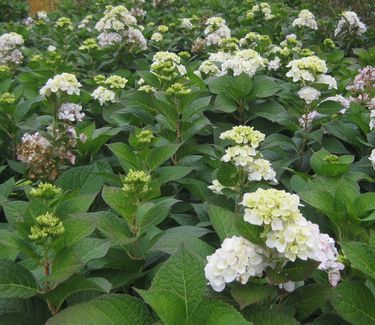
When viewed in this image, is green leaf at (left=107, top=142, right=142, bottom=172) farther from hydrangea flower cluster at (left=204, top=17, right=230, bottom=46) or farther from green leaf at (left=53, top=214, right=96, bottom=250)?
hydrangea flower cluster at (left=204, top=17, right=230, bottom=46)

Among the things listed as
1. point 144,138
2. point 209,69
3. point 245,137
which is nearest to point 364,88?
point 209,69

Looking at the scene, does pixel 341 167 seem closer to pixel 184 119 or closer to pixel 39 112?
pixel 184 119

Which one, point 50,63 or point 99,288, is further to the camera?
point 50,63

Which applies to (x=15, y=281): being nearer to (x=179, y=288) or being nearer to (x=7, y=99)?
(x=179, y=288)

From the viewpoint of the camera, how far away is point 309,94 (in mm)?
3100

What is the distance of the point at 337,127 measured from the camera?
312cm

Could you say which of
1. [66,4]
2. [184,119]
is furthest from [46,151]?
[66,4]

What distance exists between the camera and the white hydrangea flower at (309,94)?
3104 mm

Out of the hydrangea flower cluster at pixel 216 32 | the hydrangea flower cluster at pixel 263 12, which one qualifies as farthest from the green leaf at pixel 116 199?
the hydrangea flower cluster at pixel 263 12

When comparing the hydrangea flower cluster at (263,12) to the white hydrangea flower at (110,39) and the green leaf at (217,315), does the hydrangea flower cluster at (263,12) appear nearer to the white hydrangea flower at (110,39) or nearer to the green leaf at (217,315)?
the white hydrangea flower at (110,39)

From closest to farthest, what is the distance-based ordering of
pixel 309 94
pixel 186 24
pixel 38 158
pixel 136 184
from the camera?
1. pixel 136 184
2. pixel 38 158
3. pixel 309 94
4. pixel 186 24

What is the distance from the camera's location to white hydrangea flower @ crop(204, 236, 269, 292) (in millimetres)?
1501

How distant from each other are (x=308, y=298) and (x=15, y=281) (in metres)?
0.78

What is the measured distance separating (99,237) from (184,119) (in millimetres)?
1158
